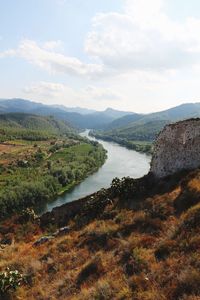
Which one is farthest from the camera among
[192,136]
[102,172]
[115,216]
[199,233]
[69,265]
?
[102,172]

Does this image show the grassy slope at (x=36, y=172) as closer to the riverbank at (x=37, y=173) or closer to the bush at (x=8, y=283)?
the riverbank at (x=37, y=173)

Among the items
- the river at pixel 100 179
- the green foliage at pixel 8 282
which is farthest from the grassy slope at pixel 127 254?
the river at pixel 100 179

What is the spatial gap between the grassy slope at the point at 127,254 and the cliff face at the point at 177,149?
1946 millimetres

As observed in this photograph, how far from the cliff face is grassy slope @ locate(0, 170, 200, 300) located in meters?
1.95

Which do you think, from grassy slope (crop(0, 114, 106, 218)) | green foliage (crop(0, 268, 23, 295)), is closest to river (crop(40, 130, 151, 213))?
grassy slope (crop(0, 114, 106, 218))

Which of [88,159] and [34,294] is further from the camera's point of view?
[88,159]

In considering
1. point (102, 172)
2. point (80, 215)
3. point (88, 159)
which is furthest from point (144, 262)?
point (88, 159)

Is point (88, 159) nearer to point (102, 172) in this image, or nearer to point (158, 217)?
point (102, 172)

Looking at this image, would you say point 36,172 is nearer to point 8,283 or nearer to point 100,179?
point 100,179

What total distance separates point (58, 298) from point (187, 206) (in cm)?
937

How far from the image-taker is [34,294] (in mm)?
15016

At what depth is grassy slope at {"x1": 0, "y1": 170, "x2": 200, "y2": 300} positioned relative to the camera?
12297 millimetres

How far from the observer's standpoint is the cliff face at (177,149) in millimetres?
27812

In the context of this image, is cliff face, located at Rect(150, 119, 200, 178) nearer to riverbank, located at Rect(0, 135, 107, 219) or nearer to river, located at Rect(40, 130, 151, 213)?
river, located at Rect(40, 130, 151, 213)
